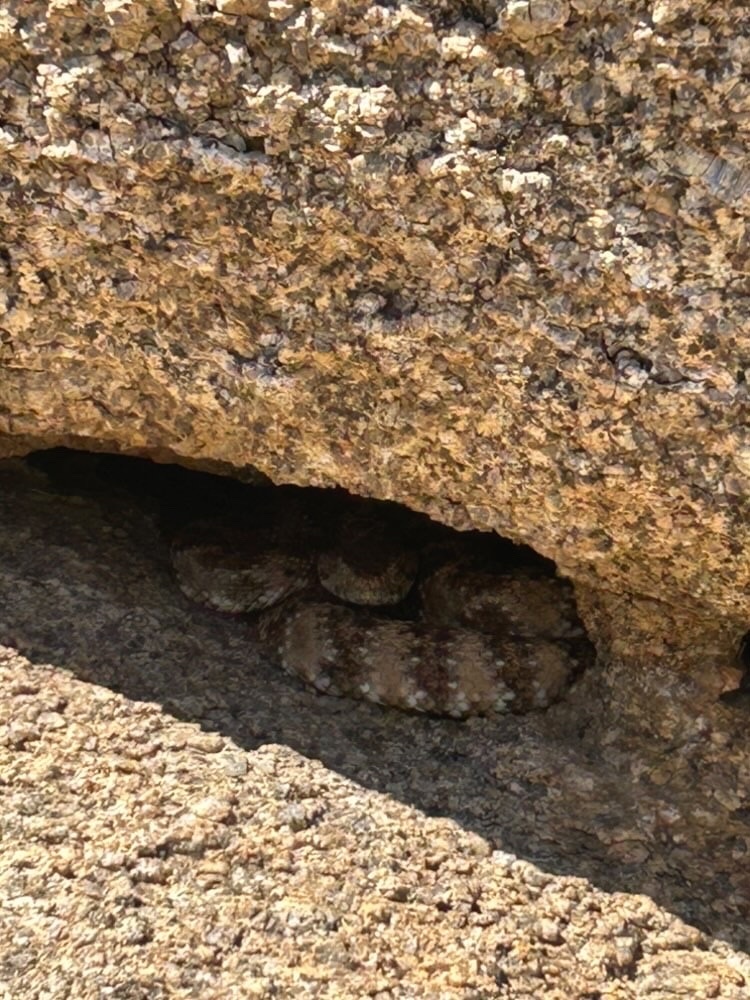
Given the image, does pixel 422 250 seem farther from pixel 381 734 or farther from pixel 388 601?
pixel 388 601

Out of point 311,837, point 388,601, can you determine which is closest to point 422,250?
point 311,837

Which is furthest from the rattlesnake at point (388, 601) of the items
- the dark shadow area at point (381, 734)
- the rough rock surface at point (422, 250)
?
the rough rock surface at point (422, 250)

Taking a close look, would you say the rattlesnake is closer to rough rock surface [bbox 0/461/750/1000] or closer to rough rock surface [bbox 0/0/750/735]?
rough rock surface [bbox 0/461/750/1000]

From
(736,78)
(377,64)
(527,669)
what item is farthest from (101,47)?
(527,669)

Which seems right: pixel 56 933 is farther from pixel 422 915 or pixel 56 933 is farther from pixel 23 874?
pixel 422 915

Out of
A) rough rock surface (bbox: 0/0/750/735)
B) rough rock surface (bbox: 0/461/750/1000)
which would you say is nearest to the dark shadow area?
rough rock surface (bbox: 0/461/750/1000)

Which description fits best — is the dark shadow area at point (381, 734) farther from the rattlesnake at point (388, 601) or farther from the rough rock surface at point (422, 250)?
the rough rock surface at point (422, 250)
